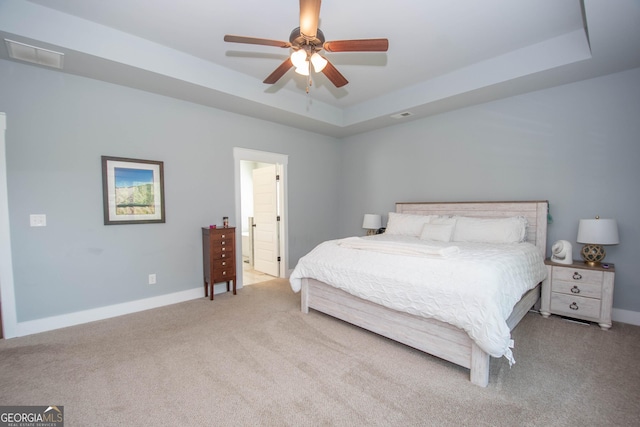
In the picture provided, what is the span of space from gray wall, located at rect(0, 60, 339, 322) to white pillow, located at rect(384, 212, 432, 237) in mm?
2438

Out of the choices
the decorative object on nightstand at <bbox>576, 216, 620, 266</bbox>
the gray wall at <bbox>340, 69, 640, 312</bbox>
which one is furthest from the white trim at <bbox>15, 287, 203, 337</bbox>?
the decorative object on nightstand at <bbox>576, 216, 620, 266</bbox>

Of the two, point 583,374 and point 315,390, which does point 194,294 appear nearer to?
point 315,390

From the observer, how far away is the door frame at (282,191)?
425 cm

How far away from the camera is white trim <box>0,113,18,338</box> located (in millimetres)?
2623

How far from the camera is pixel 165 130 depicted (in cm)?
357

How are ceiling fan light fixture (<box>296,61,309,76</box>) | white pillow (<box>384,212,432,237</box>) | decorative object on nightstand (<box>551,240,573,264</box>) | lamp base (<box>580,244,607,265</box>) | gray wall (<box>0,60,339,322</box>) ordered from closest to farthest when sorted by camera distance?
1. ceiling fan light fixture (<box>296,61,309,76</box>)
2. gray wall (<box>0,60,339,322</box>)
3. lamp base (<box>580,244,607,265</box>)
4. decorative object on nightstand (<box>551,240,573,264</box>)
5. white pillow (<box>384,212,432,237</box>)

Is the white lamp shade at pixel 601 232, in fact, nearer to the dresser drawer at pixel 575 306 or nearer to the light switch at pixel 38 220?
the dresser drawer at pixel 575 306

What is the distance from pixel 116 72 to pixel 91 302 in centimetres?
246

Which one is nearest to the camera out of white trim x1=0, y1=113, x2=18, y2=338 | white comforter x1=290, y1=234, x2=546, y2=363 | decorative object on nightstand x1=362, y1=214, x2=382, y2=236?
white comforter x1=290, y1=234, x2=546, y2=363

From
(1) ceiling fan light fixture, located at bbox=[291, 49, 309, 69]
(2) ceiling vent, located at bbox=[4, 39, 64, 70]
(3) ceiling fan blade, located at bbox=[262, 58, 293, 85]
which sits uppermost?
(2) ceiling vent, located at bbox=[4, 39, 64, 70]

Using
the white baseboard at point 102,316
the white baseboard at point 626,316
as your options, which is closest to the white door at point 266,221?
the white baseboard at point 102,316

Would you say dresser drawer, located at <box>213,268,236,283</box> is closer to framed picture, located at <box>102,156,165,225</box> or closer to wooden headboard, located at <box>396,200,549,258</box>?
framed picture, located at <box>102,156,165,225</box>

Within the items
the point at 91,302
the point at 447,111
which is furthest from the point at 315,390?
the point at 447,111

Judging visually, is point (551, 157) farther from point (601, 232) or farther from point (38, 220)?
point (38, 220)
